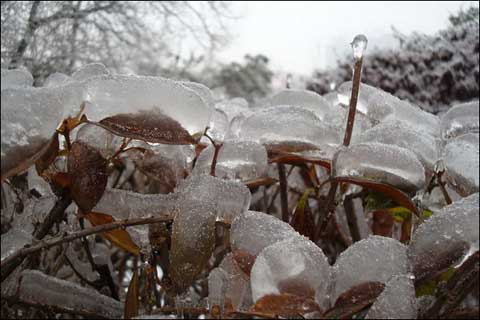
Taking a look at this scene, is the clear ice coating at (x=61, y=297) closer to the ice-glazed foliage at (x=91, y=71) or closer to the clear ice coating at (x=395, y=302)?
the ice-glazed foliage at (x=91, y=71)

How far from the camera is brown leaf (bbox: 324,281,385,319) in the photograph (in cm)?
58

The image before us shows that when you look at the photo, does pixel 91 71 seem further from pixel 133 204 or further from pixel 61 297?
pixel 61 297

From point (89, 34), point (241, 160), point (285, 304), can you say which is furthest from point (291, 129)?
point (89, 34)

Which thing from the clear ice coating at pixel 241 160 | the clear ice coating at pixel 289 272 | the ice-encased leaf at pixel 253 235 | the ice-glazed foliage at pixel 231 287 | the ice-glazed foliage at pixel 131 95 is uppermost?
the ice-glazed foliage at pixel 131 95

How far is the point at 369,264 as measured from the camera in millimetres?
599

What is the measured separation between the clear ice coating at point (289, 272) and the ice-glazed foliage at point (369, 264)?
0.02 meters

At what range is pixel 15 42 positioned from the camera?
346 cm

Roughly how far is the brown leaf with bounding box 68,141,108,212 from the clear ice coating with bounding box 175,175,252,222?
136 millimetres

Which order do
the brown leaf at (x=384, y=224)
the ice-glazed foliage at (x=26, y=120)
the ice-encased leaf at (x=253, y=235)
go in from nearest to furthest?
1. the ice-glazed foliage at (x=26, y=120)
2. the ice-encased leaf at (x=253, y=235)
3. the brown leaf at (x=384, y=224)

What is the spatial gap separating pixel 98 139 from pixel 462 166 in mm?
494

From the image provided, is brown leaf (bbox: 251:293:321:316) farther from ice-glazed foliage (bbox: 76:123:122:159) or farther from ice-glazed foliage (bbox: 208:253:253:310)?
ice-glazed foliage (bbox: 76:123:122:159)

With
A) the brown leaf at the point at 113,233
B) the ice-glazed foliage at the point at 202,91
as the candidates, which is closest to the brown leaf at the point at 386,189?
the ice-glazed foliage at the point at 202,91

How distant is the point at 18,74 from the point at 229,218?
38 cm

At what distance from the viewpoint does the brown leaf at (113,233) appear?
82cm
